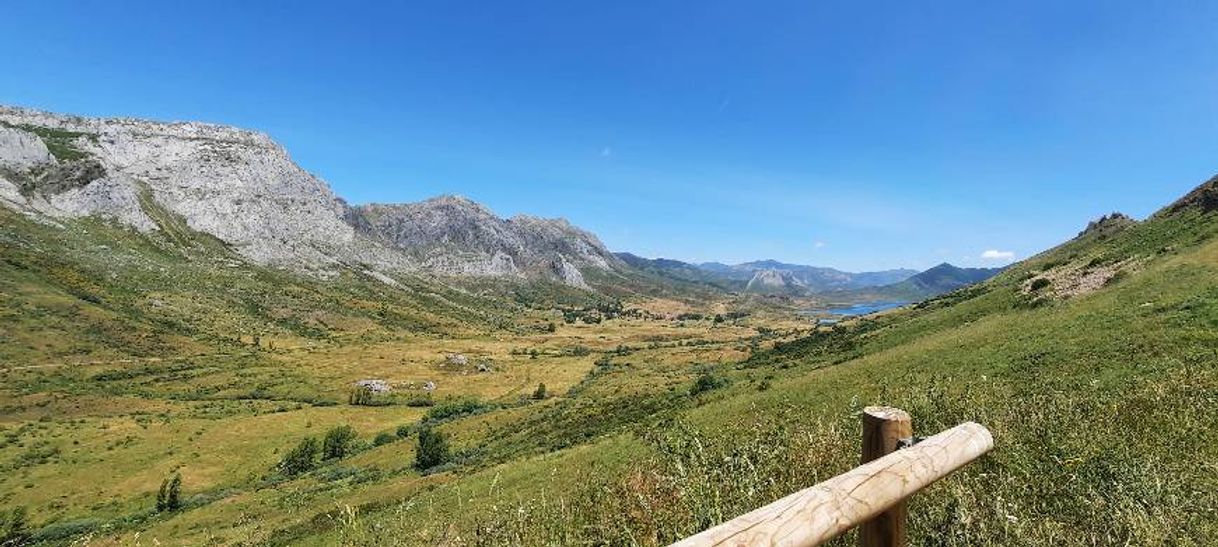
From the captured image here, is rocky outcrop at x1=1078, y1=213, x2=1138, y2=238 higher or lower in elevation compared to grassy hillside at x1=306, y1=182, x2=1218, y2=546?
higher

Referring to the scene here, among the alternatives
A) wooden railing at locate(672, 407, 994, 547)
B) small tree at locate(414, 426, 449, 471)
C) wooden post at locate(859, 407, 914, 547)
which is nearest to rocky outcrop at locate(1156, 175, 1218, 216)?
wooden railing at locate(672, 407, 994, 547)

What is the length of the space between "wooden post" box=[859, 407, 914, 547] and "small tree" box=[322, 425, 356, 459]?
89010 mm

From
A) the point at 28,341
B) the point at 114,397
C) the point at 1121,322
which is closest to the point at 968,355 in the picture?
the point at 1121,322

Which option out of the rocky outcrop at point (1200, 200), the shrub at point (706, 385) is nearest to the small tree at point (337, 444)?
the shrub at point (706, 385)

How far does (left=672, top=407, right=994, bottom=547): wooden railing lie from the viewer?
3.22 meters

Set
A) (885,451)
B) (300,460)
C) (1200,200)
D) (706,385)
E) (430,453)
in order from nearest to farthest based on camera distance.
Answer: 1. (885,451)
2. (430,453)
3. (706,385)
4. (1200,200)
5. (300,460)

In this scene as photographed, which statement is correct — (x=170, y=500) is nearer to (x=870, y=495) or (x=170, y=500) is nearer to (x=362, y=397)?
(x=362, y=397)

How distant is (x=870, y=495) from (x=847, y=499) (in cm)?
27

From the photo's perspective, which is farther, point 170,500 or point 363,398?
point 363,398

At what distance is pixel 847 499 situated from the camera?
3854mm

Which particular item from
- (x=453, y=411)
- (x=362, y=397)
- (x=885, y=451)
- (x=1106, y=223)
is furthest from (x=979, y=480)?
(x=1106, y=223)

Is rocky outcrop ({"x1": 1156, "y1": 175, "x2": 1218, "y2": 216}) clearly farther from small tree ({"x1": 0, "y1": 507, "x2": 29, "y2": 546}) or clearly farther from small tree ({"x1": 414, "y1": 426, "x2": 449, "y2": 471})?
small tree ({"x1": 0, "y1": 507, "x2": 29, "y2": 546})

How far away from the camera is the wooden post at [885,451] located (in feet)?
15.3

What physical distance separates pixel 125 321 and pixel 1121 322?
721 ft
